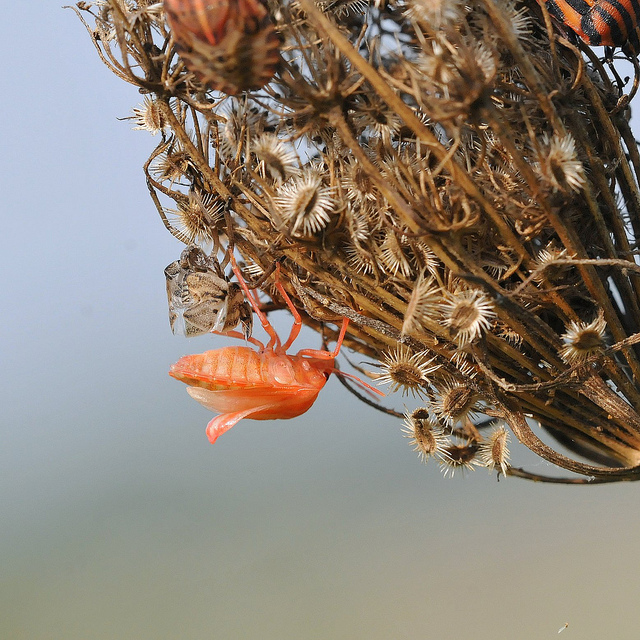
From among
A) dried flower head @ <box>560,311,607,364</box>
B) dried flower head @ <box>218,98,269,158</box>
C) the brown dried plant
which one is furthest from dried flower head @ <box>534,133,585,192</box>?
dried flower head @ <box>218,98,269,158</box>

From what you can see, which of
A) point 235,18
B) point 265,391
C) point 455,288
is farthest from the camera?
point 265,391

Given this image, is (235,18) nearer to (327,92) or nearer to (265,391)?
(327,92)

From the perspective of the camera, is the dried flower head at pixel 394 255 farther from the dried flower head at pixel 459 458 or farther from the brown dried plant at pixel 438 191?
the dried flower head at pixel 459 458

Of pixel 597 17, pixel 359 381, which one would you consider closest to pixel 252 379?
pixel 359 381

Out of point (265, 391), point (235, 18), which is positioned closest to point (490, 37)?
point (235, 18)

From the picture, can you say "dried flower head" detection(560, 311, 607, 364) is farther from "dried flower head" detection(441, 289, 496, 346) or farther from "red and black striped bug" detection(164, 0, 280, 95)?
"red and black striped bug" detection(164, 0, 280, 95)

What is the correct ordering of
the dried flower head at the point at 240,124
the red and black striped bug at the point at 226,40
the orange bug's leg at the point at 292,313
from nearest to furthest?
the red and black striped bug at the point at 226,40 < the dried flower head at the point at 240,124 < the orange bug's leg at the point at 292,313

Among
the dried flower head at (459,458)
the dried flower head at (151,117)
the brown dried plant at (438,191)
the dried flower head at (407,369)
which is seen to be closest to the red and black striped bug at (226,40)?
the brown dried plant at (438,191)
